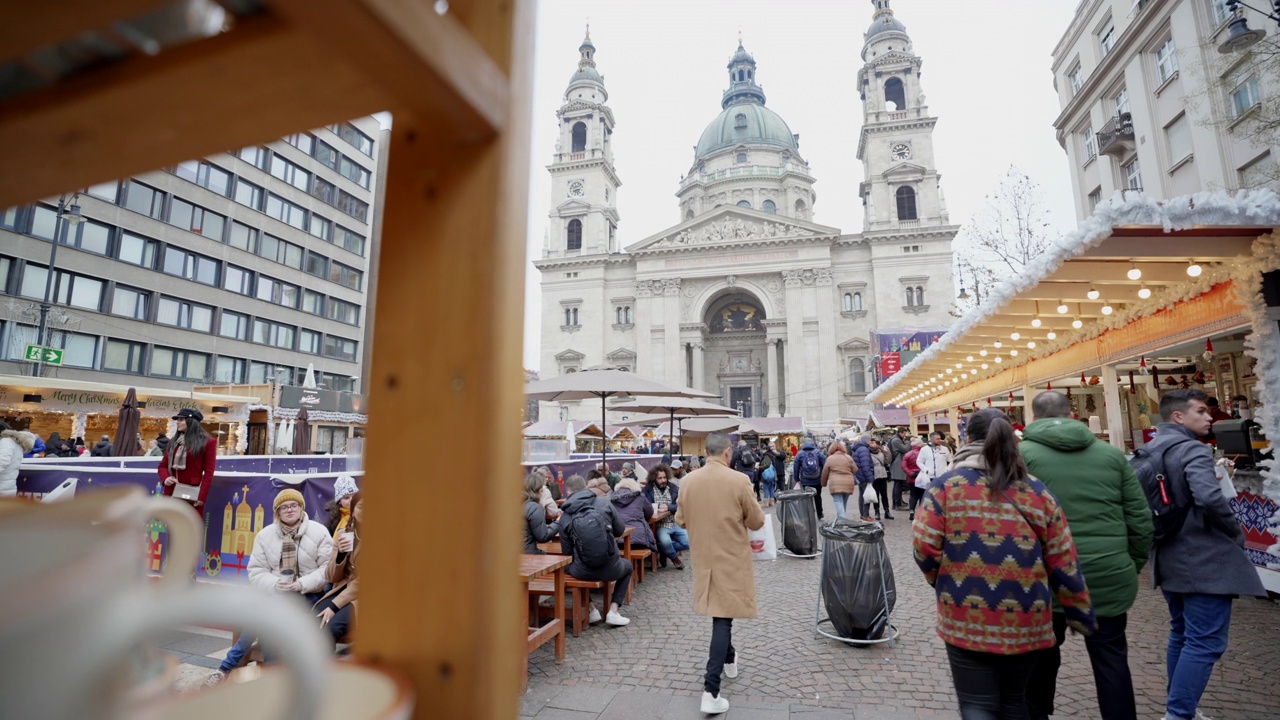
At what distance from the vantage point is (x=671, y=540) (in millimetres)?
7988

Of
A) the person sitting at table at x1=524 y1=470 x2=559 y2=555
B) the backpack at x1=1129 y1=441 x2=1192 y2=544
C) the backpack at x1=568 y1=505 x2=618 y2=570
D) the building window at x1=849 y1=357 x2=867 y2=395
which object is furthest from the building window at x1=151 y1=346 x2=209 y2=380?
the building window at x1=849 y1=357 x2=867 y2=395

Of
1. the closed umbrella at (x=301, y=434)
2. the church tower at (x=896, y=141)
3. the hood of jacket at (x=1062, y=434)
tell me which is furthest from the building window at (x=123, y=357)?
the church tower at (x=896, y=141)

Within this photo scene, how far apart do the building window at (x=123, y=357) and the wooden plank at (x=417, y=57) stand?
32.2 m

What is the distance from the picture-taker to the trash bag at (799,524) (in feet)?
29.0

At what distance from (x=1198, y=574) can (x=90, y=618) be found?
465 cm

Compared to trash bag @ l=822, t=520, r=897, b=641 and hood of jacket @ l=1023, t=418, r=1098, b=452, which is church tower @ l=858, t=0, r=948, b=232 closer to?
trash bag @ l=822, t=520, r=897, b=641

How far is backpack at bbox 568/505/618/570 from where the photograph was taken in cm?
529

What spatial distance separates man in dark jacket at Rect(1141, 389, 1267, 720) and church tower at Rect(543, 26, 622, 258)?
43394 millimetres

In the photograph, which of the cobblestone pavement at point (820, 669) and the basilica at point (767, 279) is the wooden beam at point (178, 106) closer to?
the cobblestone pavement at point (820, 669)

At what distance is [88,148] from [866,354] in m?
41.7

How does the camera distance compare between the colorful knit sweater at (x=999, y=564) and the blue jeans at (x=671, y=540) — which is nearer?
the colorful knit sweater at (x=999, y=564)

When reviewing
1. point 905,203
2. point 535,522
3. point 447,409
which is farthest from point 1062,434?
point 905,203

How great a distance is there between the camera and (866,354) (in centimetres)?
3934

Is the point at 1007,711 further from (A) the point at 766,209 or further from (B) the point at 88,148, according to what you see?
(A) the point at 766,209
